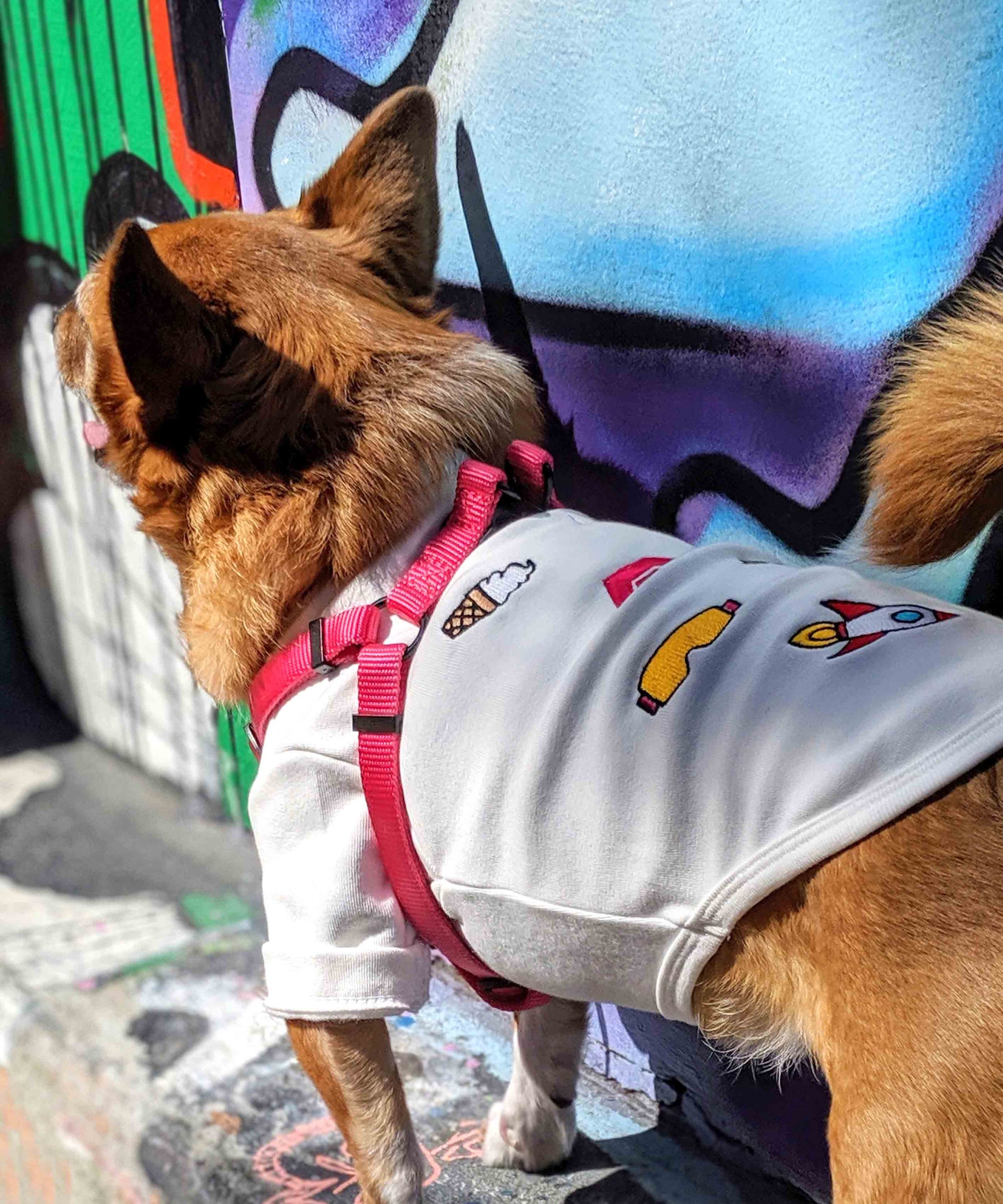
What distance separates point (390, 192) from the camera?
197 centimetres

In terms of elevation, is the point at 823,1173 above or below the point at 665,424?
below

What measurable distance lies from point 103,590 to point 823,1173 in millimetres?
3271

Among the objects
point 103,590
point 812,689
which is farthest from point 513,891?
point 103,590

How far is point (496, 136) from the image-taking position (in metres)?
2.29

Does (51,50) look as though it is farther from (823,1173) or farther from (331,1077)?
(823,1173)

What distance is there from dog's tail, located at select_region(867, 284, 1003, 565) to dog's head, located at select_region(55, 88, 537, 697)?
2.13ft

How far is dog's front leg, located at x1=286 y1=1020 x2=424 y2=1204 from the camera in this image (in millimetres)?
1652

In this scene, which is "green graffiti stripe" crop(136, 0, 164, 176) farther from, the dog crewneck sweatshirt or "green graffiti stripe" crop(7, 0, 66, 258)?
the dog crewneck sweatshirt

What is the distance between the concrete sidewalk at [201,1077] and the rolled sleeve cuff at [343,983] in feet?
2.83

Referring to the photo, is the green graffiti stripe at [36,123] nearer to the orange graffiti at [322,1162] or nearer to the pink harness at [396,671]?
the pink harness at [396,671]

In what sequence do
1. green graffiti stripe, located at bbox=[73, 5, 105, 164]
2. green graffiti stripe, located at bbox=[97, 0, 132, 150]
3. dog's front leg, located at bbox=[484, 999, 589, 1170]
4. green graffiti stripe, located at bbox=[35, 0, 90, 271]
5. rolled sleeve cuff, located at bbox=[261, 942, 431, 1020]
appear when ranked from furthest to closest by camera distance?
1. green graffiti stripe, located at bbox=[35, 0, 90, 271]
2. green graffiti stripe, located at bbox=[73, 5, 105, 164]
3. green graffiti stripe, located at bbox=[97, 0, 132, 150]
4. dog's front leg, located at bbox=[484, 999, 589, 1170]
5. rolled sleeve cuff, located at bbox=[261, 942, 431, 1020]

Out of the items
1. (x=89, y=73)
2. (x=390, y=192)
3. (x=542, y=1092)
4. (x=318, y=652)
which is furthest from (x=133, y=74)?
(x=542, y=1092)

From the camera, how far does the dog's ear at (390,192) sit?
6.42 ft

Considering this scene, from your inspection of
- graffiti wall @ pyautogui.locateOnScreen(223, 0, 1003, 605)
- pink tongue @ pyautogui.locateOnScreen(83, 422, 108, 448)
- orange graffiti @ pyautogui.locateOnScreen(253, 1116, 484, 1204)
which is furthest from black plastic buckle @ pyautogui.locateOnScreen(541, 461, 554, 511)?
orange graffiti @ pyautogui.locateOnScreen(253, 1116, 484, 1204)
